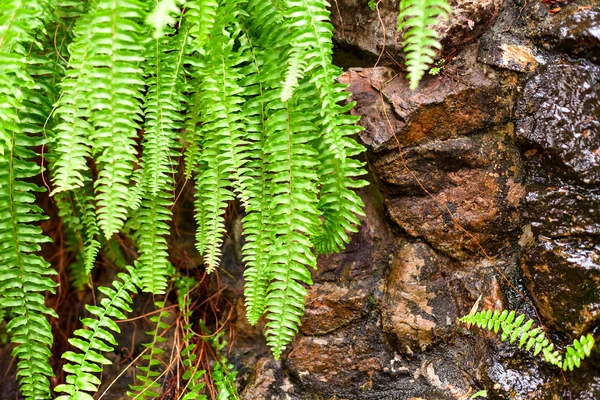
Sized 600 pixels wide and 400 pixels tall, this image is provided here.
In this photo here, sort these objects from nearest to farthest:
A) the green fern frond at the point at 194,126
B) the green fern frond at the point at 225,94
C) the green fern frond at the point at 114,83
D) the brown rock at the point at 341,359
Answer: the green fern frond at the point at 114,83
the green fern frond at the point at 225,94
the green fern frond at the point at 194,126
the brown rock at the point at 341,359

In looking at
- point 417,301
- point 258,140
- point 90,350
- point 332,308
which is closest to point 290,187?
point 258,140

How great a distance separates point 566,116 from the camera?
6.35ft

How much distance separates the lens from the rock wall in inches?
76.0

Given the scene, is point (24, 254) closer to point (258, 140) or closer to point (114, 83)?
point (114, 83)

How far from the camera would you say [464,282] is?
210cm

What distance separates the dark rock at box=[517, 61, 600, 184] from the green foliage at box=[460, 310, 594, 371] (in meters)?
0.59

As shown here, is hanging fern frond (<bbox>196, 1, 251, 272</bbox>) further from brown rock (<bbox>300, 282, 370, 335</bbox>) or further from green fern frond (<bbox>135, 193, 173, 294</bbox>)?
brown rock (<bbox>300, 282, 370, 335</bbox>)

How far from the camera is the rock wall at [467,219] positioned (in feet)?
6.33

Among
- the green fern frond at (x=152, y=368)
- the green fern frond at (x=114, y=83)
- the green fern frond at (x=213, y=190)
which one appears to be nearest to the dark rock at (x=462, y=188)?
the green fern frond at (x=213, y=190)

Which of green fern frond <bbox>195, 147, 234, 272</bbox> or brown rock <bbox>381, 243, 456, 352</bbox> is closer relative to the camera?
green fern frond <bbox>195, 147, 234, 272</bbox>

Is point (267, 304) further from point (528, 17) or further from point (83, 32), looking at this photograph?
point (528, 17)

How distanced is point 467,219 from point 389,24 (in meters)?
0.87

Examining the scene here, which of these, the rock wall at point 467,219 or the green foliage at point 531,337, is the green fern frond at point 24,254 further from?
the green foliage at point 531,337

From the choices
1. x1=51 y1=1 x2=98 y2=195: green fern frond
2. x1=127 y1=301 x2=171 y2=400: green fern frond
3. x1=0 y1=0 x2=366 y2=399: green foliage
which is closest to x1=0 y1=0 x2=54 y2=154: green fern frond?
x1=0 y1=0 x2=366 y2=399: green foliage
